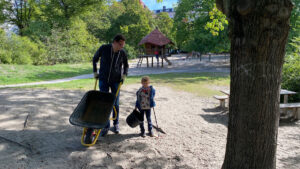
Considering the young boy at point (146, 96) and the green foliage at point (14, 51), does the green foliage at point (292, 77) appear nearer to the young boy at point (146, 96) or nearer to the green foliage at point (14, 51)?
the young boy at point (146, 96)

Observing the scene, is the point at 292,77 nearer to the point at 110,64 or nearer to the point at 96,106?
the point at 110,64

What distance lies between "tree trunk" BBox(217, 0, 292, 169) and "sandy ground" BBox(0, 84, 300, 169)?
1181 millimetres

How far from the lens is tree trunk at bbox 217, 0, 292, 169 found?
2186mm

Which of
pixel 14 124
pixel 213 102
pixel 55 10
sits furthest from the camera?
pixel 55 10

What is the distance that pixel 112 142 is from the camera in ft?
13.8

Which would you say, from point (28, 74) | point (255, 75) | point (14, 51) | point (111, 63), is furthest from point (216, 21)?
point (14, 51)

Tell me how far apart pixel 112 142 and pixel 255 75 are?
2.80 metres

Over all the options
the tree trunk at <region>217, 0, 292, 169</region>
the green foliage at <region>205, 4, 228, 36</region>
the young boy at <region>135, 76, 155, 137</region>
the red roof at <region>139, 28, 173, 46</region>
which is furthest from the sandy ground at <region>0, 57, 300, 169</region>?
the red roof at <region>139, 28, 173, 46</region>

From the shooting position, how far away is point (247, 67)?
2.31 m

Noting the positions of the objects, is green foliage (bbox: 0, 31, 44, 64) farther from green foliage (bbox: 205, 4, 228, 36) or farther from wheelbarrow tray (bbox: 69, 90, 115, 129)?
green foliage (bbox: 205, 4, 228, 36)

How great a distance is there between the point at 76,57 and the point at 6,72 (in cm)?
929

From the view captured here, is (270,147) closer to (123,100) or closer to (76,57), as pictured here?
(123,100)

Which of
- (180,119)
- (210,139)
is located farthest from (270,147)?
(180,119)

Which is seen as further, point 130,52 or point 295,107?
point 130,52
